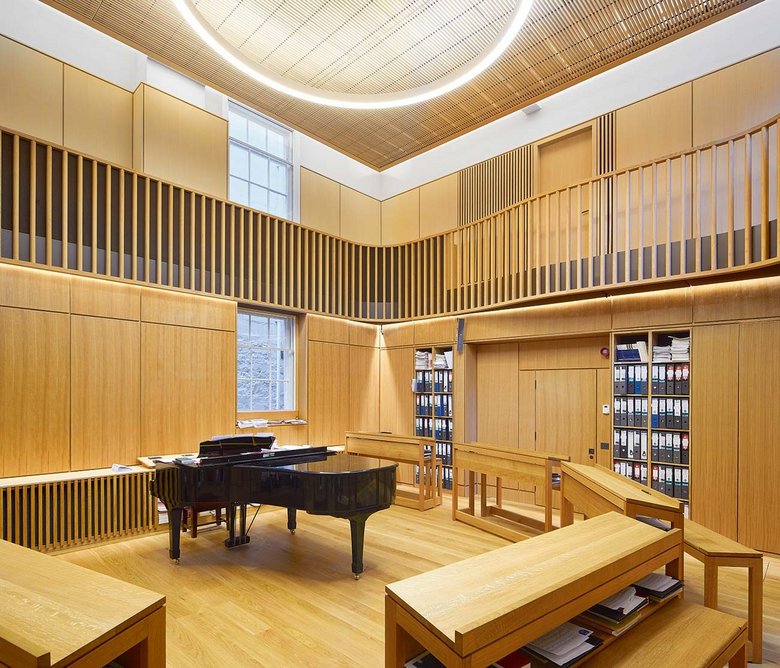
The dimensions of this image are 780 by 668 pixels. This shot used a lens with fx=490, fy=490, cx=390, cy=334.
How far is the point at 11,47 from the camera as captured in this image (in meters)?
5.07

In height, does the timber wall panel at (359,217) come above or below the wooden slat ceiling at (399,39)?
below

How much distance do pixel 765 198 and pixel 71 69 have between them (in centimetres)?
715

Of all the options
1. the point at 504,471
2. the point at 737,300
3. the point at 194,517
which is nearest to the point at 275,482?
the point at 194,517

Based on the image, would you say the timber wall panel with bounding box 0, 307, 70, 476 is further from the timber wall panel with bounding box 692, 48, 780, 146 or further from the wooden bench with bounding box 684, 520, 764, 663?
the timber wall panel with bounding box 692, 48, 780, 146

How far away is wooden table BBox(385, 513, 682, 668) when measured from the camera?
144cm

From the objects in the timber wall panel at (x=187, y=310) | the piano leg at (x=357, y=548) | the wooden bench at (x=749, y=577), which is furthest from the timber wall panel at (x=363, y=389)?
the wooden bench at (x=749, y=577)

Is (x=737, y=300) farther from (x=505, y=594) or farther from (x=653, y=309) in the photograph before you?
(x=505, y=594)

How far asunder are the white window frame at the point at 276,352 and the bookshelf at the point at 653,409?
14.5ft

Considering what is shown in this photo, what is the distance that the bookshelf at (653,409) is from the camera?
5.06 m

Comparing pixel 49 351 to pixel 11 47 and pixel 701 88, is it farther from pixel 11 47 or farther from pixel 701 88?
pixel 701 88

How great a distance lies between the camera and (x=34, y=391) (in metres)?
4.74

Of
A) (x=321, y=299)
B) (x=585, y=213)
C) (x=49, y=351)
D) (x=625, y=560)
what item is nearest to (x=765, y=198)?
(x=585, y=213)

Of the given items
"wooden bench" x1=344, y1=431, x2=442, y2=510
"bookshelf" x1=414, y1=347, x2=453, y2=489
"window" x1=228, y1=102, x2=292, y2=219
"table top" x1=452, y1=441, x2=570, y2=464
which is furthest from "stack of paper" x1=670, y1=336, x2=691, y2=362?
"window" x1=228, y1=102, x2=292, y2=219

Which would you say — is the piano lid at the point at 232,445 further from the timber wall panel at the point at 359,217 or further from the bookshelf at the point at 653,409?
the timber wall panel at the point at 359,217
